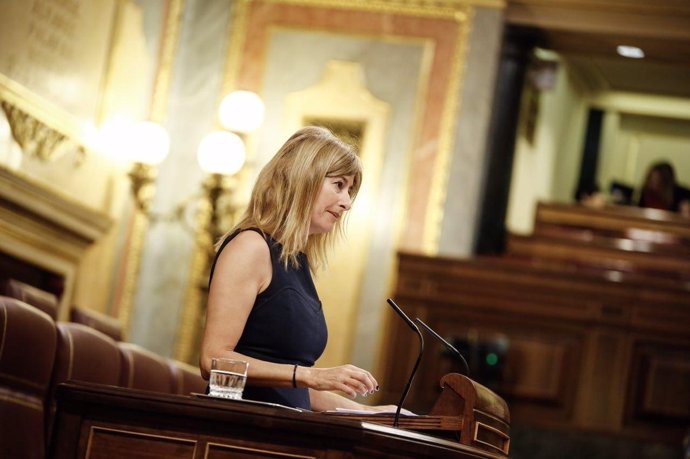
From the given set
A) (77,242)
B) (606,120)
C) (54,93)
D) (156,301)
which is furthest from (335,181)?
(606,120)

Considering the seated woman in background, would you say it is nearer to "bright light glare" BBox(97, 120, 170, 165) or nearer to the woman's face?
"bright light glare" BBox(97, 120, 170, 165)

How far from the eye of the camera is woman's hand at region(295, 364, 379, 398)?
2.30 metres

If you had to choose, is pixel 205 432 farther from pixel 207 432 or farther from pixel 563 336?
pixel 563 336

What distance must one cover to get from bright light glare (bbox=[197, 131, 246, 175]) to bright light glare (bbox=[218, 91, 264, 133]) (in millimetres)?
217

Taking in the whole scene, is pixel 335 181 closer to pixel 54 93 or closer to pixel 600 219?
pixel 54 93

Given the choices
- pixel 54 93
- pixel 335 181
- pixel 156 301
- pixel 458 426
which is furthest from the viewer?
pixel 156 301

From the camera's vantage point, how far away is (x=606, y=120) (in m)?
14.2

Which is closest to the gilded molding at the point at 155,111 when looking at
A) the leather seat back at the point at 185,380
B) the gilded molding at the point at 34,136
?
the gilded molding at the point at 34,136

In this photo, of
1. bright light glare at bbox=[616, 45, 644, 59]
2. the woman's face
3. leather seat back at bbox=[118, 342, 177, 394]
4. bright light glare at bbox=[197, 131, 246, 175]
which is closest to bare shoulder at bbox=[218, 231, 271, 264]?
the woman's face

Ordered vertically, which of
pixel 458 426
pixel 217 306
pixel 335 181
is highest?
pixel 335 181

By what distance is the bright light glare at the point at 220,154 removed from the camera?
259 inches

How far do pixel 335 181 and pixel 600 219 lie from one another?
5.84 metres

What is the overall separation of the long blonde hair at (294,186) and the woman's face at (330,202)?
0.04ft

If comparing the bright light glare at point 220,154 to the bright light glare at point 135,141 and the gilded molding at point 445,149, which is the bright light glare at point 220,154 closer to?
the bright light glare at point 135,141
